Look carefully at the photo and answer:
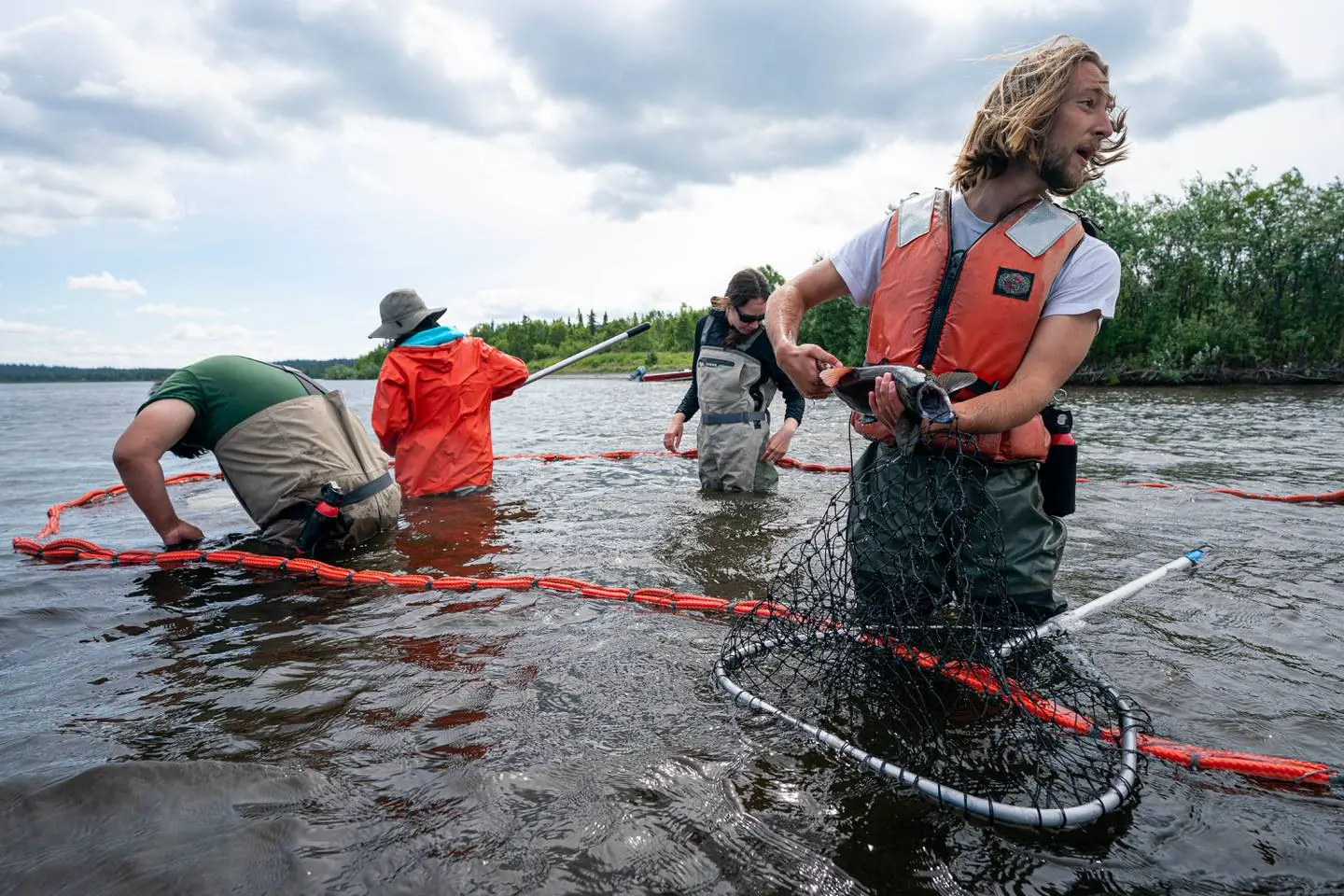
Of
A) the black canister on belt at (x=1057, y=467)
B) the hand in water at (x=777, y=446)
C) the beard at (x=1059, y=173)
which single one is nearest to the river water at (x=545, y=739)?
the black canister on belt at (x=1057, y=467)

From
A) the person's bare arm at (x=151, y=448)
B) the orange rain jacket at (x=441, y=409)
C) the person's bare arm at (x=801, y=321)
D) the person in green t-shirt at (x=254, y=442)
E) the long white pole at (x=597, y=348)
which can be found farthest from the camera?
the long white pole at (x=597, y=348)

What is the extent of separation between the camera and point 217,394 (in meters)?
5.39

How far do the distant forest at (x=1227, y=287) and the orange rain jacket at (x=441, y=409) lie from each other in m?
37.0

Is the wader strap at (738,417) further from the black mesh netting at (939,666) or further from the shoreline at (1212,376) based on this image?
the shoreline at (1212,376)

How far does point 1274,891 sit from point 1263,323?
47451mm

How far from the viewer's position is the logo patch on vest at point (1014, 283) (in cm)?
291

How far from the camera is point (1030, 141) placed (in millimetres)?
2904

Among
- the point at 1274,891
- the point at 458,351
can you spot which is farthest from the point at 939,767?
the point at 458,351

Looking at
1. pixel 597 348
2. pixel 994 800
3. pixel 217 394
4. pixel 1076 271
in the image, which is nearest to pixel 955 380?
pixel 1076 271

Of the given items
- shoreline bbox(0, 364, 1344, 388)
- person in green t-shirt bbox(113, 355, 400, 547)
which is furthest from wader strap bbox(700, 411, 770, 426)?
shoreline bbox(0, 364, 1344, 388)

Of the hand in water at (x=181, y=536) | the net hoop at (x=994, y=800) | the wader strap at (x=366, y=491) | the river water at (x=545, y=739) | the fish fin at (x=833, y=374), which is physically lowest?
the river water at (x=545, y=739)

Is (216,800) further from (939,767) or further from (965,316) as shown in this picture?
(965,316)

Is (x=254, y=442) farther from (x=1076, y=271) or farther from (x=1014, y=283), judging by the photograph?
(x=1076, y=271)

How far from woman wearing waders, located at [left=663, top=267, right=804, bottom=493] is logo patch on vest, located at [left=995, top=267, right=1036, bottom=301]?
4086 mm
